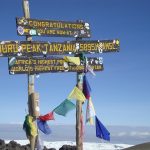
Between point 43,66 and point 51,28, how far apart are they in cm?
151

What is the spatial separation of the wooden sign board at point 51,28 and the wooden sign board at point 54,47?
0.36 m

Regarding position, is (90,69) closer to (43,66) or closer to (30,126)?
(43,66)

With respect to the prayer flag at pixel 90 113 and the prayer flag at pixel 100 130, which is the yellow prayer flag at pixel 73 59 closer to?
the prayer flag at pixel 90 113

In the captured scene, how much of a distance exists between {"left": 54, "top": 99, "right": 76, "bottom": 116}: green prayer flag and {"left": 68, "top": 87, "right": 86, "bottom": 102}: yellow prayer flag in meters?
0.29

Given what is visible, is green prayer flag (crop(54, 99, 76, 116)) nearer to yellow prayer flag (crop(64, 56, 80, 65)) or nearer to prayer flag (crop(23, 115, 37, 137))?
prayer flag (crop(23, 115, 37, 137))

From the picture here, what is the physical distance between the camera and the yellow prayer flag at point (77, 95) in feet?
58.0

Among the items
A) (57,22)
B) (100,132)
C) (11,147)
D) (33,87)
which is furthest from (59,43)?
(11,147)

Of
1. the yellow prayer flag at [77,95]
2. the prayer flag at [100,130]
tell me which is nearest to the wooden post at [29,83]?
the yellow prayer flag at [77,95]

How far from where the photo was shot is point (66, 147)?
19.8m

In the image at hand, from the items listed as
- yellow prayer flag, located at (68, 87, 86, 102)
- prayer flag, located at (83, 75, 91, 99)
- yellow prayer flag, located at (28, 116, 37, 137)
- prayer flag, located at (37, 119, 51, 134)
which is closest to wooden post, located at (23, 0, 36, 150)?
yellow prayer flag, located at (28, 116, 37, 137)

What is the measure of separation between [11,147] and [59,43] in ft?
16.4

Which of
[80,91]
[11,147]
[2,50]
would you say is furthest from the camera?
[11,147]

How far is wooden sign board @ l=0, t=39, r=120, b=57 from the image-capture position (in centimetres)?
1688

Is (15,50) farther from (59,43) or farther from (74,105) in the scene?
(74,105)
